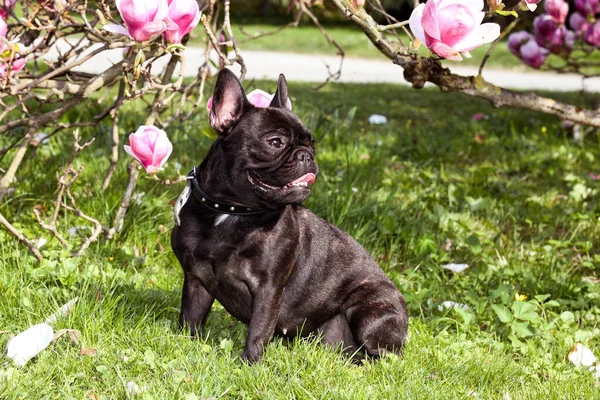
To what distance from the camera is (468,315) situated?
3898mm

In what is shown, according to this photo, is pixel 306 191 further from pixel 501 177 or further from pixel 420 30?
pixel 501 177

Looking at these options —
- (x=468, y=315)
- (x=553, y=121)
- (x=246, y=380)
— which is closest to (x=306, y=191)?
(x=246, y=380)

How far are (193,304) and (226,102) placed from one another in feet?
3.00

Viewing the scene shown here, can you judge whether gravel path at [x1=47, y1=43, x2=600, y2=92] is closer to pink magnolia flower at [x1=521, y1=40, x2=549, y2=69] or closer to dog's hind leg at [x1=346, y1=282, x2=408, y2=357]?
pink magnolia flower at [x1=521, y1=40, x2=549, y2=69]

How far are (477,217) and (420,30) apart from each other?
306 cm

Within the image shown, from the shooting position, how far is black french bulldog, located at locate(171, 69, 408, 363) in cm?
293

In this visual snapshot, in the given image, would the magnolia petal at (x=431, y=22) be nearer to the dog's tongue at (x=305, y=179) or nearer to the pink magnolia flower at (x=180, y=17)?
the dog's tongue at (x=305, y=179)

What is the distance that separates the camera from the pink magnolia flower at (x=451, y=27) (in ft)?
8.21

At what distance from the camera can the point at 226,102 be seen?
2.97 meters

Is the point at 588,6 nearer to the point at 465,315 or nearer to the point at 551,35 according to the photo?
the point at 551,35

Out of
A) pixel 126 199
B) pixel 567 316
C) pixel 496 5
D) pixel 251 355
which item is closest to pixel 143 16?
pixel 496 5

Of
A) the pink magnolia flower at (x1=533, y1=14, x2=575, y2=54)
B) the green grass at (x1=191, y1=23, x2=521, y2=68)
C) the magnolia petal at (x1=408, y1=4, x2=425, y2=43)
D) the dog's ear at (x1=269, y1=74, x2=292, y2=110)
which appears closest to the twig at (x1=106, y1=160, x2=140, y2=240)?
the dog's ear at (x1=269, y1=74, x2=292, y2=110)

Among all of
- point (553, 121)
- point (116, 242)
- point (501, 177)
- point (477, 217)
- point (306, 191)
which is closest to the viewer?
point (306, 191)

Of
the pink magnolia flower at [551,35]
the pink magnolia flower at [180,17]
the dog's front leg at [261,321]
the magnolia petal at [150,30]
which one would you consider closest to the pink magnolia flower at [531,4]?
the pink magnolia flower at [180,17]
